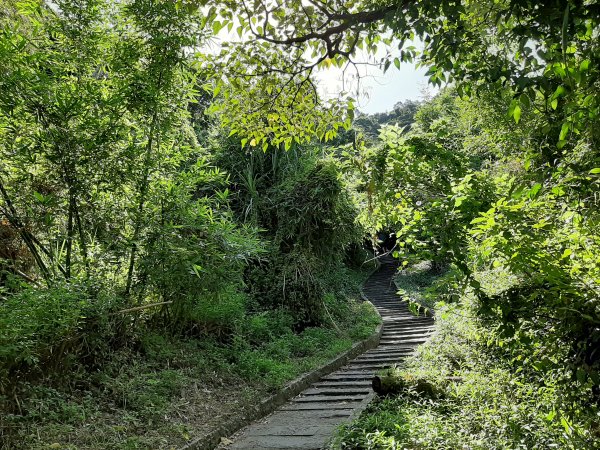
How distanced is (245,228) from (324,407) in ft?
8.73

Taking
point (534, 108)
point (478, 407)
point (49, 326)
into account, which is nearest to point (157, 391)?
point (49, 326)

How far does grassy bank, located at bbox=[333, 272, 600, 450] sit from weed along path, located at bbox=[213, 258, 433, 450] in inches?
17.6

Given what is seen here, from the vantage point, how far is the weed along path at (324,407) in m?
4.76

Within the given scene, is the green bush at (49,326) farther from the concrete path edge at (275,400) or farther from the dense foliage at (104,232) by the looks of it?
the concrete path edge at (275,400)

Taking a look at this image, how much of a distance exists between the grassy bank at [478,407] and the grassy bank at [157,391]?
165 cm

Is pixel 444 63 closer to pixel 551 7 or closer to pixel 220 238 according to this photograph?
pixel 551 7

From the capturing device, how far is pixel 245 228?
251 inches

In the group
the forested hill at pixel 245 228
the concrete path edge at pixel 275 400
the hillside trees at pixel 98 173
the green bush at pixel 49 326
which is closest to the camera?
the forested hill at pixel 245 228

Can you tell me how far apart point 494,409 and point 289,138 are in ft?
9.91

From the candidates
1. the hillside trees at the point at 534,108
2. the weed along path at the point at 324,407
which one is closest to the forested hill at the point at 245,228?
the hillside trees at the point at 534,108

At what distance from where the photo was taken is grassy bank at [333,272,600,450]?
3.18m

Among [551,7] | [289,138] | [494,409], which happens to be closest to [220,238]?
[289,138]

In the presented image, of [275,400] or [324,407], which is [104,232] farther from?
[324,407]

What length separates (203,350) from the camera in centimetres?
652
